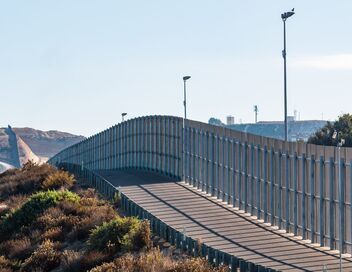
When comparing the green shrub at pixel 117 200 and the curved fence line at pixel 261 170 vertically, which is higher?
the curved fence line at pixel 261 170

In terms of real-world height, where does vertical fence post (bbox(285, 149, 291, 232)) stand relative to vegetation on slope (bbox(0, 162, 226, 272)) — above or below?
above

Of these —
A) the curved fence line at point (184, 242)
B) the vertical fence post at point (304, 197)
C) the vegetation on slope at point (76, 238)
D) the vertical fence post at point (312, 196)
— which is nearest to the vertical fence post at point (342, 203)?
the vertical fence post at point (312, 196)

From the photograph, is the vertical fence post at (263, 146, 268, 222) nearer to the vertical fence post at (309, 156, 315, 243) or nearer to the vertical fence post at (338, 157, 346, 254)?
the vertical fence post at (309, 156, 315, 243)

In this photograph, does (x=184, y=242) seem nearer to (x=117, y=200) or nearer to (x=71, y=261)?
(x=71, y=261)

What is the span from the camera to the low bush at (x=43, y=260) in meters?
35.9

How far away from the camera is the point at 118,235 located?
35.5 metres

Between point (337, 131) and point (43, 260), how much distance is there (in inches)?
2057

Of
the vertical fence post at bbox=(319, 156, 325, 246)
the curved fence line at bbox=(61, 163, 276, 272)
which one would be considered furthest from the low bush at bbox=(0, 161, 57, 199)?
the vertical fence post at bbox=(319, 156, 325, 246)

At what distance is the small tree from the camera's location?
79.0m

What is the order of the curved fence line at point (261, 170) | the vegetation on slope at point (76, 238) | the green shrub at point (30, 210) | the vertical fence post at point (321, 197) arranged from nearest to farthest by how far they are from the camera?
the vegetation on slope at point (76, 238)
the curved fence line at point (261, 170)
the vertical fence post at point (321, 197)
the green shrub at point (30, 210)

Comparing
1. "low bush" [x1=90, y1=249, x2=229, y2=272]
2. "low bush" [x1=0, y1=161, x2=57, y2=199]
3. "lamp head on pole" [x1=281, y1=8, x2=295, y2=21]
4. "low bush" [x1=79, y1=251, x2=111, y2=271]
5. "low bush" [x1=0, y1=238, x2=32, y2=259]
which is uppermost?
"lamp head on pole" [x1=281, y1=8, x2=295, y2=21]

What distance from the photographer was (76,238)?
3944 cm

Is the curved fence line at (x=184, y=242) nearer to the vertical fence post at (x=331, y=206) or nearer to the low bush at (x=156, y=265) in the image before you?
the low bush at (x=156, y=265)

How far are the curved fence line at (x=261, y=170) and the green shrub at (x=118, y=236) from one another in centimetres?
712
